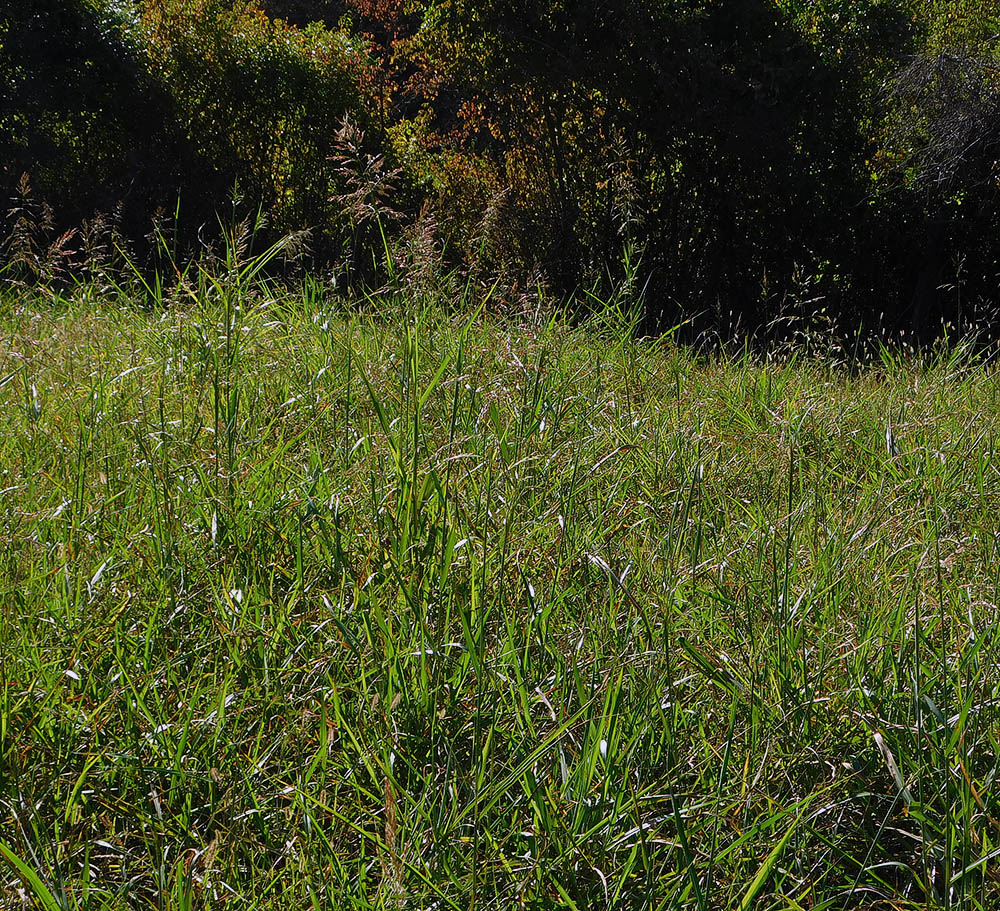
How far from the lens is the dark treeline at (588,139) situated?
697 centimetres

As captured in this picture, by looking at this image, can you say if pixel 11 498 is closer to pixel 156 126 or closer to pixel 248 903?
pixel 248 903

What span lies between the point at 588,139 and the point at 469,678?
6.36m

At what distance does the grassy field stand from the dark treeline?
4.37 metres

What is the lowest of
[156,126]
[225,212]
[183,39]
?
[225,212]

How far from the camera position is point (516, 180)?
7609mm

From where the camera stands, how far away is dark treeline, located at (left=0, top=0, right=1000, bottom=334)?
6.97 metres

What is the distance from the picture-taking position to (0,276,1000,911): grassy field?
135cm

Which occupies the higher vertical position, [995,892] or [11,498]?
[995,892]

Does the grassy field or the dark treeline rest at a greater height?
the dark treeline

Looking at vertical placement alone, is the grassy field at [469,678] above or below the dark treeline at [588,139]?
below

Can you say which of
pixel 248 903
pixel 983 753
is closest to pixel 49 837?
pixel 248 903

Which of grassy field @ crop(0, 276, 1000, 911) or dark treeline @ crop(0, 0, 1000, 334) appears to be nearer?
grassy field @ crop(0, 276, 1000, 911)

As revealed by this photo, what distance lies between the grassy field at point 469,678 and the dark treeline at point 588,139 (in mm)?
4370

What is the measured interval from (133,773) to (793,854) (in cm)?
105
